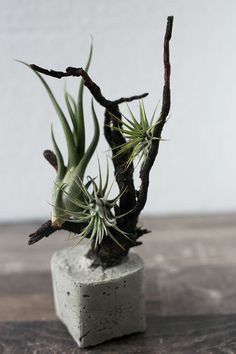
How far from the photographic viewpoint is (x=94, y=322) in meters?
0.67

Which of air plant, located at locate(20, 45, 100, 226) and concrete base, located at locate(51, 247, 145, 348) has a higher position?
air plant, located at locate(20, 45, 100, 226)

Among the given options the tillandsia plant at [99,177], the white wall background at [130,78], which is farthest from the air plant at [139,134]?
the white wall background at [130,78]

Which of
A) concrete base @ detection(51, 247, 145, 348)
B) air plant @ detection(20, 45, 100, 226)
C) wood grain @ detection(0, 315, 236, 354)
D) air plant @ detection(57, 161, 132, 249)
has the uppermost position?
air plant @ detection(20, 45, 100, 226)

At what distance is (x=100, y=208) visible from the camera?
2.01ft

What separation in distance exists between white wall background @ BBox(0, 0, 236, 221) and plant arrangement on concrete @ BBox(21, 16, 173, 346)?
0.32m

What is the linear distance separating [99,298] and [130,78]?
451 mm

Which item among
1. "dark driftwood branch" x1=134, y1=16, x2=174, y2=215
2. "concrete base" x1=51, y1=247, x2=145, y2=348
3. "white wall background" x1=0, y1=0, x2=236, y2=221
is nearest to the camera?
"dark driftwood branch" x1=134, y1=16, x2=174, y2=215

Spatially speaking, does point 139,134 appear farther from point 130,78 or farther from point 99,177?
point 130,78

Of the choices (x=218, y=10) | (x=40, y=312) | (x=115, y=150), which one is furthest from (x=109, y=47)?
(x=40, y=312)

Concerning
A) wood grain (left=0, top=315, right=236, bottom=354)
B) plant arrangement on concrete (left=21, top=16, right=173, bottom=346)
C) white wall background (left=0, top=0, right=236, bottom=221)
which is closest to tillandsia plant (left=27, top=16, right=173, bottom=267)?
plant arrangement on concrete (left=21, top=16, right=173, bottom=346)

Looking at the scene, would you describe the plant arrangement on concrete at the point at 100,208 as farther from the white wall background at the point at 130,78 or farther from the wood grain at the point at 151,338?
the white wall background at the point at 130,78

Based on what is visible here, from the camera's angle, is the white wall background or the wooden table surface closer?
the wooden table surface

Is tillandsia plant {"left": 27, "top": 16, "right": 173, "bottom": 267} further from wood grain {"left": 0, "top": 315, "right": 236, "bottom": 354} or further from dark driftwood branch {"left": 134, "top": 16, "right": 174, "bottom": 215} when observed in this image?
wood grain {"left": 0, "top": 315, "right": 236, "bottom": 354}

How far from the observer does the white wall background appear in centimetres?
92
